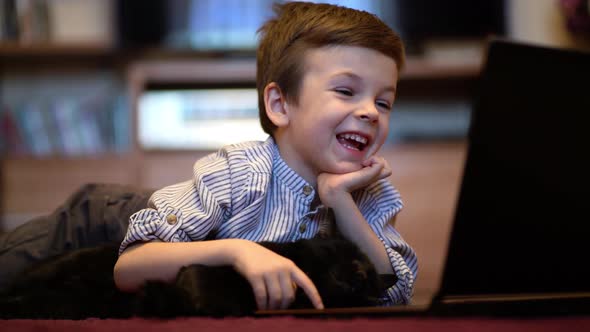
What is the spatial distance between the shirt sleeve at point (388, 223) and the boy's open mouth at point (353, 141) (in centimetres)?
11

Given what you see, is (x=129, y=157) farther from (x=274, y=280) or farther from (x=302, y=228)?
(x=274, y=280)

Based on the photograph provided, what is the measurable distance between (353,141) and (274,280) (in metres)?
0.37

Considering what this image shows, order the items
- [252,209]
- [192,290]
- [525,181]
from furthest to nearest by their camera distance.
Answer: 1. [252,209]
2. [192,290]
3. [525,181]

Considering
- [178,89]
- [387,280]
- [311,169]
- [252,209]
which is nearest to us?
[387,280]

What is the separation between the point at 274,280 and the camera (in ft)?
2.32

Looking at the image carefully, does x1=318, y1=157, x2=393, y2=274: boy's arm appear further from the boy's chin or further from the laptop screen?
the laptop screen

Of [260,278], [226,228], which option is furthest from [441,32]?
[260,278]

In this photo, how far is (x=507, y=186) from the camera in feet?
1.83

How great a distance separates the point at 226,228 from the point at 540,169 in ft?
1.69

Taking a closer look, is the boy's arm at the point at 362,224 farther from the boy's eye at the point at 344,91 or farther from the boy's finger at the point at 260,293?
the boy's finger at the point at 260,293

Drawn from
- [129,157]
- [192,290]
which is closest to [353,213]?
[192,290]

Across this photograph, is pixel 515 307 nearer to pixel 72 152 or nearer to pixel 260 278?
pixel 260 278

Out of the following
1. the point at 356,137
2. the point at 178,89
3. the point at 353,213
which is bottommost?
the point at 178,89

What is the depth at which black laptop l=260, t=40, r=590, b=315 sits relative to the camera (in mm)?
539
